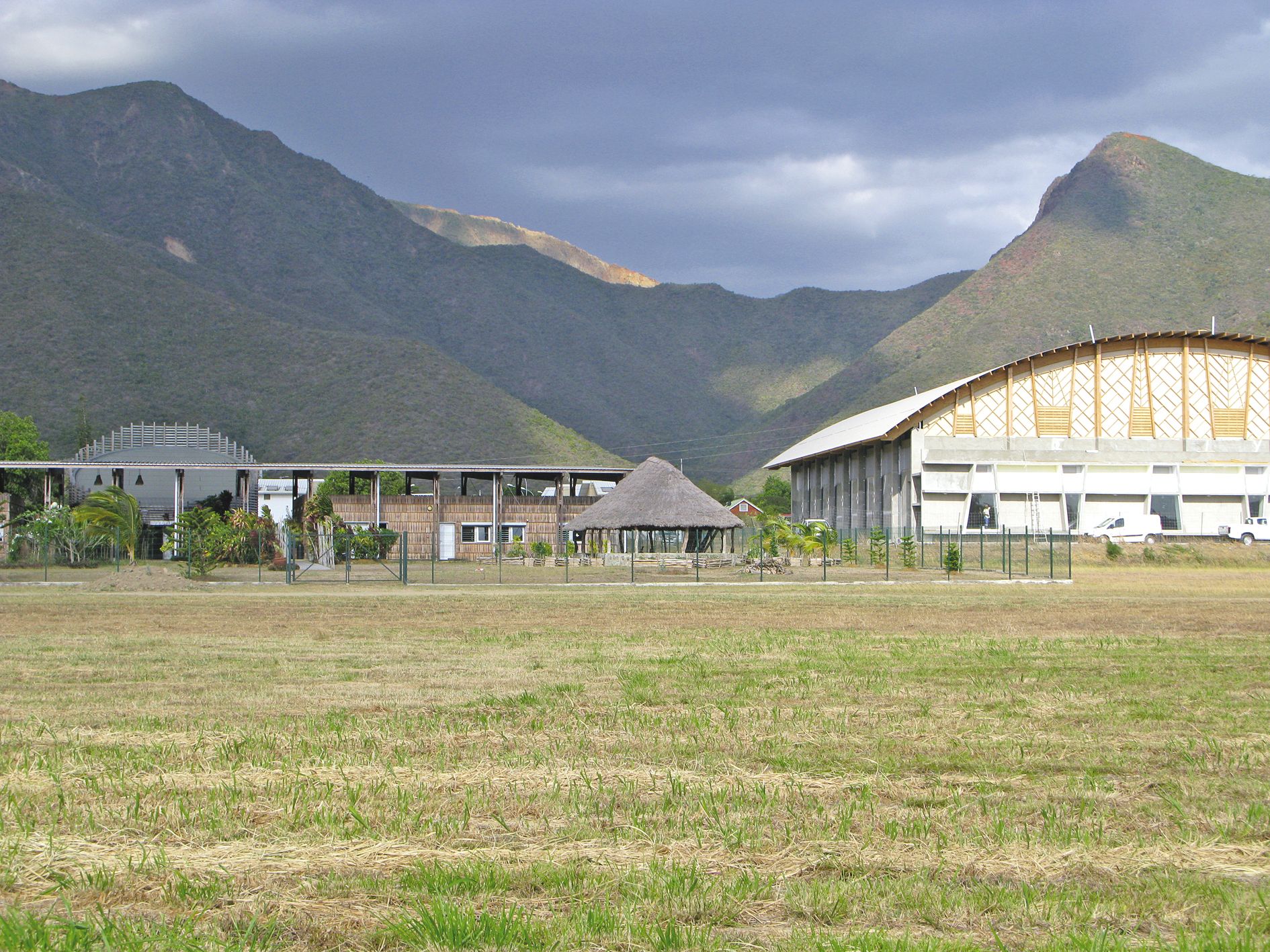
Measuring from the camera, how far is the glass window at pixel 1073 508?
184 ft

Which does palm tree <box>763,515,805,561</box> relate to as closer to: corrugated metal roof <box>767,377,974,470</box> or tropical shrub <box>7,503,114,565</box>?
corrugated metal roof <box>767,377,974,470</box>

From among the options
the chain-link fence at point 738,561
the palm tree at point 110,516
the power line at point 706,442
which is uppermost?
the power line at point 706,442

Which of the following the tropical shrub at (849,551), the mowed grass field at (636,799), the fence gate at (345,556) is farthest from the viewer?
the tropical shrub at (849,551)

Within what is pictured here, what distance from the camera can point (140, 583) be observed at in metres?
30.4

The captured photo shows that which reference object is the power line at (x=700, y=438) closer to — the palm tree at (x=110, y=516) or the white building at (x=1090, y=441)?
the white building at (x=1090, y=441)

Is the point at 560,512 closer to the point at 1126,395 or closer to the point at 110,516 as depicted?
the point at 110,516

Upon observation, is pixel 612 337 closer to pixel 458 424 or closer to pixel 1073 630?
pixel 458 424

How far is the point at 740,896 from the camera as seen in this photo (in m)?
4.83

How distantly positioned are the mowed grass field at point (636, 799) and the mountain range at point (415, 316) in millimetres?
79359

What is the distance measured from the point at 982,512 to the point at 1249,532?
496 inches

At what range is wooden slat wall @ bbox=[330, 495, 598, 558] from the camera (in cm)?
5591

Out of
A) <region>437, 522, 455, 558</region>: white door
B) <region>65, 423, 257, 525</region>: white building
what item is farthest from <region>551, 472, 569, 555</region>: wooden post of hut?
<region>65, 423, 257, 525</region>: white building

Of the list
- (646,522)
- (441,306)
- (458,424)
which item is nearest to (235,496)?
(646,522)

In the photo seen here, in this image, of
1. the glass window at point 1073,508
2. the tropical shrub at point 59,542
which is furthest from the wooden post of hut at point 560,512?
the glass window at point 1073,508
